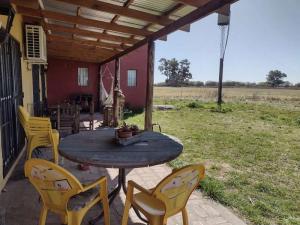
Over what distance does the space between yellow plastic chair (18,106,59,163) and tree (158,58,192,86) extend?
5079 centimetres

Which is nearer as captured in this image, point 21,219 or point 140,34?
point 21,219

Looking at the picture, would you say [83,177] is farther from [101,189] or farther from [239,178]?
[239,178]

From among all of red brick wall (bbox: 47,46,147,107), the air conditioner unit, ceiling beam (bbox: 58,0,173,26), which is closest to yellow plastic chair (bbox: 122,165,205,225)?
ceiling beam (bbox: 58,0,173,26)

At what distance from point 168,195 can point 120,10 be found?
2344mm

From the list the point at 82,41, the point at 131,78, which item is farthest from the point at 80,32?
the point at 131,78

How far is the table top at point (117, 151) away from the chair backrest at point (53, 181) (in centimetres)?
26

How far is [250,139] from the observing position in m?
5.89

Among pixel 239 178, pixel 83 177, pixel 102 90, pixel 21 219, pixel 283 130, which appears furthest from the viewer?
pixel 102 90

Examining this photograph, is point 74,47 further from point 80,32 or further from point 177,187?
point 177,187

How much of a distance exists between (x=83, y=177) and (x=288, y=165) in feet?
11.3

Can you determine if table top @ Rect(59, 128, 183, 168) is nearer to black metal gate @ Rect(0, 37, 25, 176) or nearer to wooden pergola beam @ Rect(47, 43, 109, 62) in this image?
black metal gate @ Rect(0, 37, 25, 176)

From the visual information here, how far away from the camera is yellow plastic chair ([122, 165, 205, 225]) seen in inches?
56.4

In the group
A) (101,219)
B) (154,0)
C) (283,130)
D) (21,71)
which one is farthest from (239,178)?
(283,130)

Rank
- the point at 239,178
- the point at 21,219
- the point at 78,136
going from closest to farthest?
the point at 21,219
the point at 78,136
the point at 239,178
